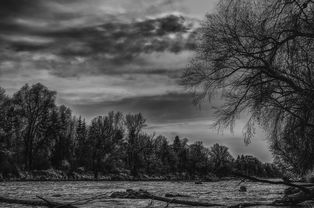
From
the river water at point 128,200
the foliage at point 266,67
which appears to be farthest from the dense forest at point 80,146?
the foliage at point 266,67

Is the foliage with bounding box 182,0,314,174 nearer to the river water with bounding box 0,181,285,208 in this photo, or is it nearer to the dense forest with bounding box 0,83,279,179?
the river water with bounding box 0,181,285,208

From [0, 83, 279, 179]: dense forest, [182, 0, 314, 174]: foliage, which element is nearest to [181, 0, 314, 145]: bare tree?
[182, 0, 314, 174]: foliage

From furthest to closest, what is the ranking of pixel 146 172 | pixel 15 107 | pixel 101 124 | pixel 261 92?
pixel 146 172 → pixel 101 124 → pixel 15 107 → pixel 261 92

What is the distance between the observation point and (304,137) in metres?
13.9

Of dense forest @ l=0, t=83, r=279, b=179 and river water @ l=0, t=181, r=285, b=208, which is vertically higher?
dense forest @ l=0, t=83, r=279, b=179

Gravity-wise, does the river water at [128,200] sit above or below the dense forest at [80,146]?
below

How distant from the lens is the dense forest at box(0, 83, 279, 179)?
168 ft

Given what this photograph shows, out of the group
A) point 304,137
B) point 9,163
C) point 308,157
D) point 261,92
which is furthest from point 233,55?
point 9,163

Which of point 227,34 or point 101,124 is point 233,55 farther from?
point 101,124

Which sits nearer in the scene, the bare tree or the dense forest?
the bare tree

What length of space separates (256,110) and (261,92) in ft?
2.91

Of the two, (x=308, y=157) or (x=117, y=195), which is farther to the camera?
(x=117, y=195)

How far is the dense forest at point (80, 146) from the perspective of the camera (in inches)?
2015

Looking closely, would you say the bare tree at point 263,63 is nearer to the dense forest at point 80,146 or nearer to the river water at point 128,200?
the river water at point 128,200
